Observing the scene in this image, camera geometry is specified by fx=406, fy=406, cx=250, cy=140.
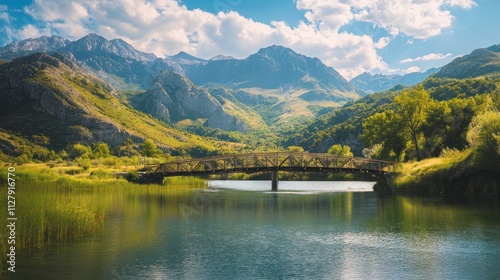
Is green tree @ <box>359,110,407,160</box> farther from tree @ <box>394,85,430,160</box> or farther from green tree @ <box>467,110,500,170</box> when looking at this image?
green tree @ <box>467,110,500,170</box>

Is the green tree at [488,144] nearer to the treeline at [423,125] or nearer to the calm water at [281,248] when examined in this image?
the calm water at [281,248]

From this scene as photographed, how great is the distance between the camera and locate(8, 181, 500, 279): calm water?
20.8 meters

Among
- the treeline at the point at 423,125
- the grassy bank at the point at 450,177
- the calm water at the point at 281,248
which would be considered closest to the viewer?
the calm water at the point at 281,248

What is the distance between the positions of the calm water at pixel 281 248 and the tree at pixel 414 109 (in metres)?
47.3

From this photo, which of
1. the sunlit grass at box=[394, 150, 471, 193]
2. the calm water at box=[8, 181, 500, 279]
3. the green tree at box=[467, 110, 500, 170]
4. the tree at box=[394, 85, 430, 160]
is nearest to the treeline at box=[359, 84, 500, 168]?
the tree at box=[394, 85, 430, 160]

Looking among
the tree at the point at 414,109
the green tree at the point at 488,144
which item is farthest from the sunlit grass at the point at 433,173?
the tree at the point at 414,109

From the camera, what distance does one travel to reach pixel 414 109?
88.2m

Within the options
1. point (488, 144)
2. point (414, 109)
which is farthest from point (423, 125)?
point (488, 144)

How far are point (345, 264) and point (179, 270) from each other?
911cm

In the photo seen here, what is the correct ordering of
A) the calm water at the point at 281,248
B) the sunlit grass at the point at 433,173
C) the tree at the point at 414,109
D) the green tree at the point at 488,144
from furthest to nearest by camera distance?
the tree at the point at 414,109, the sunlit grass at the point at 433,173, the green tree at the point at 488,144, the calm water at the point at 281,248

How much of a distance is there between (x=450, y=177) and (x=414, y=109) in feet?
87.4

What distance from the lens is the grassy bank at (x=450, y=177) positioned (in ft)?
194

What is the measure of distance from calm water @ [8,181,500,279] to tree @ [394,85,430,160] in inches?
1862

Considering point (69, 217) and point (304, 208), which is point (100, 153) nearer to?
point (304, 208)
